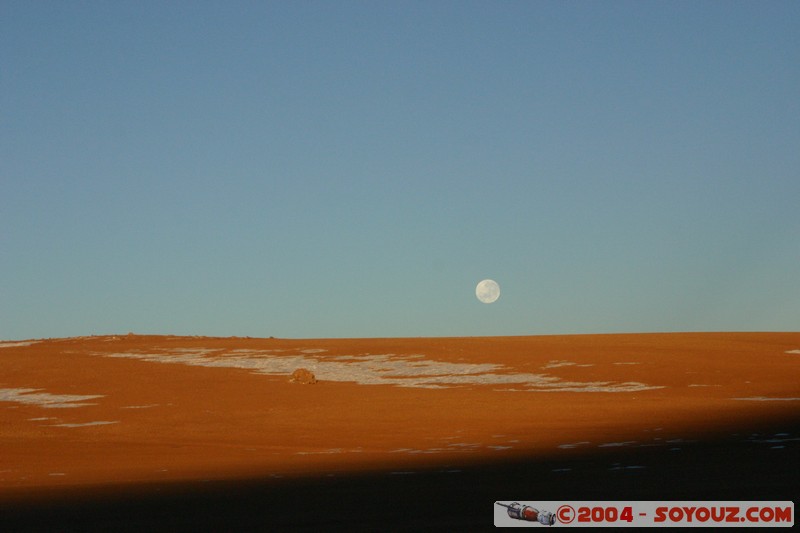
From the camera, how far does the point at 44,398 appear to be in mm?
35281

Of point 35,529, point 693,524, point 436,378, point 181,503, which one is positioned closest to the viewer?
point 693,524

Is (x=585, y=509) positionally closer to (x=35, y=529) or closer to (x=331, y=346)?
(x=35, y=529)

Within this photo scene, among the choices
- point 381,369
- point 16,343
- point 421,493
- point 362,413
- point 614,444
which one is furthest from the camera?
point 16,343

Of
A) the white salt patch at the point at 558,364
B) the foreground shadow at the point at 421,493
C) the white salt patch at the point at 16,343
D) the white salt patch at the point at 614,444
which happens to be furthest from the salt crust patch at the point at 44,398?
the white salt patch at the point at 16,343

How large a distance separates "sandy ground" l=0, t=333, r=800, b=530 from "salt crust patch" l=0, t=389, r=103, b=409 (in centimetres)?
23

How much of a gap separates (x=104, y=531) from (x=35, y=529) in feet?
3.27

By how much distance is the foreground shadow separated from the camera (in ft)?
31.9

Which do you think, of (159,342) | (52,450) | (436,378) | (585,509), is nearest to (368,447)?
(52,450)

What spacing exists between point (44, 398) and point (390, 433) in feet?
63.6

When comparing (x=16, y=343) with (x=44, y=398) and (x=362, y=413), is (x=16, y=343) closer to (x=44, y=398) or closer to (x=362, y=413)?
(x=44, y=398)

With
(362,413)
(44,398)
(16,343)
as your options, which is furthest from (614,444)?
(16,343)

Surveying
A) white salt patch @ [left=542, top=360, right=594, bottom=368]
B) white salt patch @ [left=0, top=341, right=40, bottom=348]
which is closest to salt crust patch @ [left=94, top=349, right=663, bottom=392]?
white salt patch @ [left=542, top=360, right=594, bottom=368]

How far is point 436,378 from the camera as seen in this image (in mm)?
38031

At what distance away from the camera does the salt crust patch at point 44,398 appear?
1293 inches
